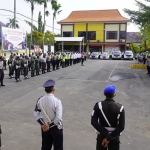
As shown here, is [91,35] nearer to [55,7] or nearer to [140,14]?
[55,7]

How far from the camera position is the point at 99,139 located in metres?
4.00

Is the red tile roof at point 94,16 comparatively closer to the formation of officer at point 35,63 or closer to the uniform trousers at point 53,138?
the formation of officer at point 35,63

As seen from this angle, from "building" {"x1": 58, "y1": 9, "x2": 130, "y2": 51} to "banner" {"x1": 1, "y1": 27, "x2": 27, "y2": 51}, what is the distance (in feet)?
82.7

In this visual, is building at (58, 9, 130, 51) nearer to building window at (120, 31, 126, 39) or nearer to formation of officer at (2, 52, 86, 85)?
building window at (120, 31, 126, 39)

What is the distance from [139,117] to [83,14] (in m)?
58.9

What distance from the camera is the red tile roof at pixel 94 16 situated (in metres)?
59.9

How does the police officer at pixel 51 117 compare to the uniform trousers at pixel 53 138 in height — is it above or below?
above

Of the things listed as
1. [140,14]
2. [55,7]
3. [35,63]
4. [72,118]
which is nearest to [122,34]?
[55,7]

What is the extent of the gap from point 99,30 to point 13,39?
3386 cm

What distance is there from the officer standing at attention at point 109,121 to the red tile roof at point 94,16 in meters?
56.1

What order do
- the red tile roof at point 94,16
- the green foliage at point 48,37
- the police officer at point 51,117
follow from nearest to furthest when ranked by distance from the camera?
the police officer at point 51,117 < the green foliage at point 48,37 < the red tile roof at point 94,16

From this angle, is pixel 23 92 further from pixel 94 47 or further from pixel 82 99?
pixel 94 47

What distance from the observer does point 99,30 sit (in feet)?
196

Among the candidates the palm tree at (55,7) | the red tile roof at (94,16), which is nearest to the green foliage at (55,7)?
the palm tree at (55,7)
